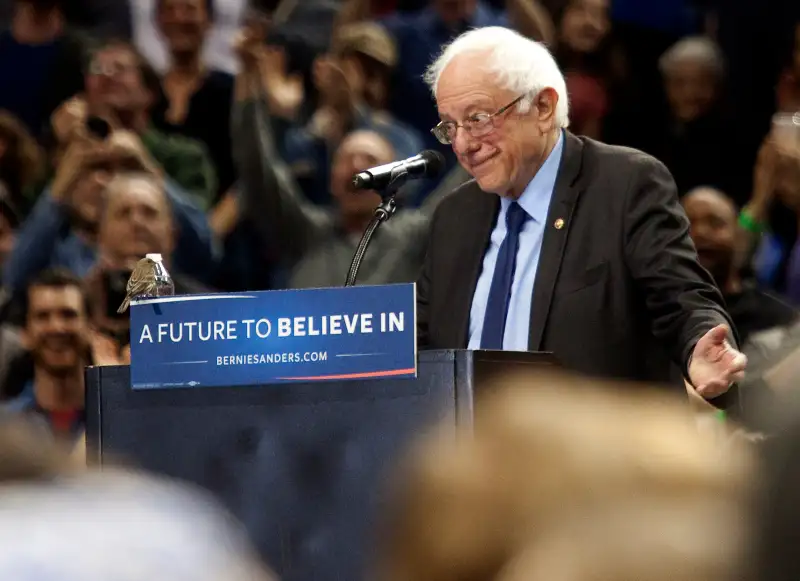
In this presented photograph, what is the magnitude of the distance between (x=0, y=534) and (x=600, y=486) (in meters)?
0.38

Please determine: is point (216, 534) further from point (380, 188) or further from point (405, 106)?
point (405, 106)

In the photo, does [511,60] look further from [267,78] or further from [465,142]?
[267,78]

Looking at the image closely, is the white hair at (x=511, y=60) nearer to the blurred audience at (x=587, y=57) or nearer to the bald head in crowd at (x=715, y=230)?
the bald head in crowd at (x=715, y=230)

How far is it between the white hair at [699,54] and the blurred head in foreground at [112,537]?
179 inches

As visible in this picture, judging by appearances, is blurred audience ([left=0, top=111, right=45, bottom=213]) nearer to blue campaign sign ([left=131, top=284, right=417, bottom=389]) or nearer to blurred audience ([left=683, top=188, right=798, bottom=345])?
blurred audience ([left=683, top=188, right=798, bottom=345])

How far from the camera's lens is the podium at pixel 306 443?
2066 millimetres

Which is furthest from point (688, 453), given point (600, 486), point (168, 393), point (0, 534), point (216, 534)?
point (168, 393)

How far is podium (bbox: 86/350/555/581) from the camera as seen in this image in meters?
2.07

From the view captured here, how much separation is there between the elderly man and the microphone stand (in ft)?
1.05

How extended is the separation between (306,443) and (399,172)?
599mm

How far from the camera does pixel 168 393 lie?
7.52 ft

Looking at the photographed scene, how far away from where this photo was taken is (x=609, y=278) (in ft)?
8.84

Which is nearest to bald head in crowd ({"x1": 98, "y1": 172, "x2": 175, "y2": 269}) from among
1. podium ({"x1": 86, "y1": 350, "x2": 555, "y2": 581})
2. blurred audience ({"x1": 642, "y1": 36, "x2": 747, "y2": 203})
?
blurred audience ({"x1": 642, "y1": 36, "x2": 747, "y2": 203})

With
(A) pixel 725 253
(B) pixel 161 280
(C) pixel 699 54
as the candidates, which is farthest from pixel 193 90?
(B) pixel 161 280
